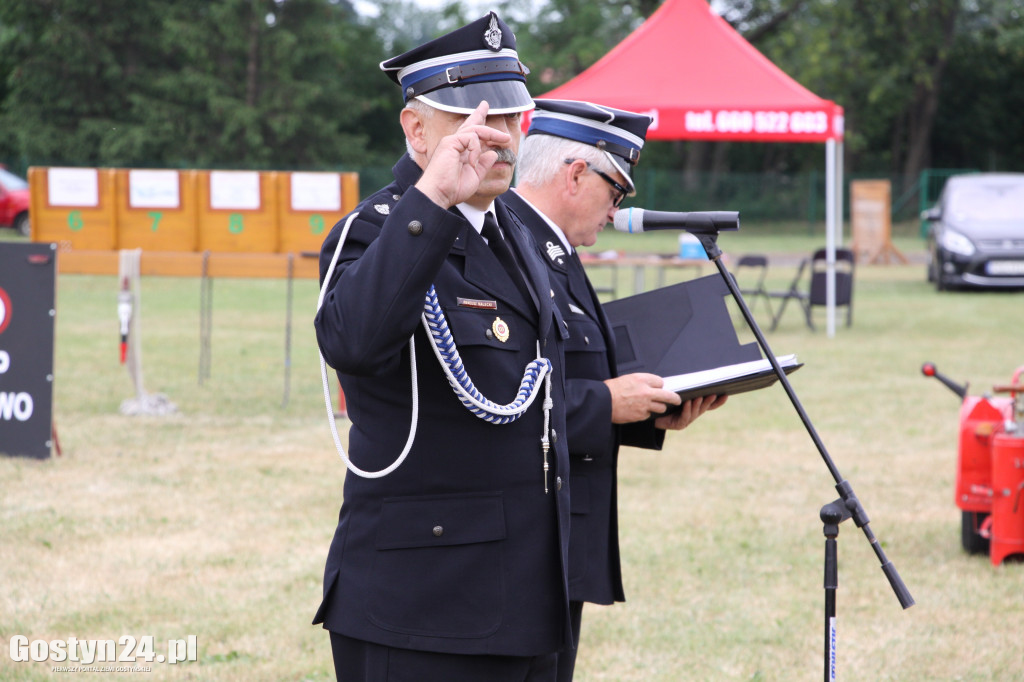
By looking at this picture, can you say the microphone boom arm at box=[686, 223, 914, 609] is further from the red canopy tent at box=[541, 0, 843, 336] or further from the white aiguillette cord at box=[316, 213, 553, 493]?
the red canopy tent at box=[541, 0, 843, 336]

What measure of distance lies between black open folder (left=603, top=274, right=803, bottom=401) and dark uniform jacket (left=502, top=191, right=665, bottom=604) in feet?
0.50

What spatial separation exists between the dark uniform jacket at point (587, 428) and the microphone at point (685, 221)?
289mm

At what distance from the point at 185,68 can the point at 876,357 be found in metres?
29.7

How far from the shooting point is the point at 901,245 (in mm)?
28766

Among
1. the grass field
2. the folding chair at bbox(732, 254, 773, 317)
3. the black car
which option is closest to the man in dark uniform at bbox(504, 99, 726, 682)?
the grass field

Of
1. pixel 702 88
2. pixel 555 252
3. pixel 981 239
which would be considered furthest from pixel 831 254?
pixel 555 252

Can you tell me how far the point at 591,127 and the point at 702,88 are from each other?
921 centimetres

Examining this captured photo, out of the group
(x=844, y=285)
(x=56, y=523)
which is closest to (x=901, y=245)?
(x=844, y=285)

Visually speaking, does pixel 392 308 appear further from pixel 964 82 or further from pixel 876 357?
pixel 964 82

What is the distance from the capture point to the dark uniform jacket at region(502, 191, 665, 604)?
268 centimetres

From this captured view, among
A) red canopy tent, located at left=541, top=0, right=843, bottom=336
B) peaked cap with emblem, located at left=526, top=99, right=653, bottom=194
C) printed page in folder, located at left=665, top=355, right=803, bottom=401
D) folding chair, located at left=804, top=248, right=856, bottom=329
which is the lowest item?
folding chair, located at left=804, top=248, right=856, bottom=329

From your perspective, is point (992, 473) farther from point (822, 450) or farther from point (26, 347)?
point (26, 347)

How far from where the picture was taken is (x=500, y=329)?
2.05 meters

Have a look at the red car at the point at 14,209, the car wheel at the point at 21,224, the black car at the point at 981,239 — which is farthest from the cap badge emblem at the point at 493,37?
the car wheel at the point at 21,224
